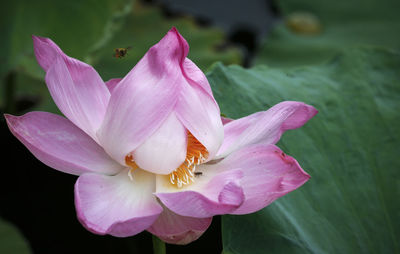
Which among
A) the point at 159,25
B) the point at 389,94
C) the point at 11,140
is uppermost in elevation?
the point at 389,94

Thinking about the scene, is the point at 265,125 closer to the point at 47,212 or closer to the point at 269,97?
the point at 269,97

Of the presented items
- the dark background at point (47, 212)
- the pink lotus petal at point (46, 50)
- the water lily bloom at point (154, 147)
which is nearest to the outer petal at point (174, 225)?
the water lily bloom at point (154, 147)

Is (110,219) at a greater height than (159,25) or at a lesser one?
greater

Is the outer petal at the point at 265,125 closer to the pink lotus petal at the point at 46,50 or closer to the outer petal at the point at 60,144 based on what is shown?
the outer petal at the point at 60,144

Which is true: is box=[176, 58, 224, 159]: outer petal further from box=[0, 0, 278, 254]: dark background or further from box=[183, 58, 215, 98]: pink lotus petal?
box=[0, 0, 278, 254]: dark background

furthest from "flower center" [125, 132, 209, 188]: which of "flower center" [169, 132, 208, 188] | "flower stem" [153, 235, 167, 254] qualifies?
"flower stem" [153, 235, 167, 254]

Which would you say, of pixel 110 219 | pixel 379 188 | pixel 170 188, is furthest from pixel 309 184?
pixel 110 219

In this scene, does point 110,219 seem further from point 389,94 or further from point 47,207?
point 47,207
